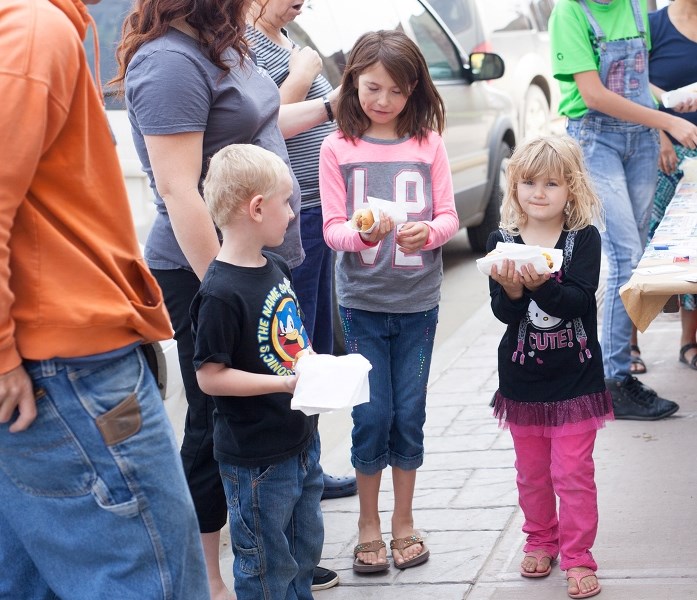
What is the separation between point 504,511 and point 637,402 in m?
1.19

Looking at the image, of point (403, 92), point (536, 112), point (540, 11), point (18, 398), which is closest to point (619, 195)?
point (403, 92)

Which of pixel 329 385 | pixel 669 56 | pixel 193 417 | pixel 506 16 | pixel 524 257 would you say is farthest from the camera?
pixel 506 16

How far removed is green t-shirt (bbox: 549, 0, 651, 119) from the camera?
16.0ft

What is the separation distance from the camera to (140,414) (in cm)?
214

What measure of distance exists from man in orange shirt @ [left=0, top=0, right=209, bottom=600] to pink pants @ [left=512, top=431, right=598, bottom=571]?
149 cm

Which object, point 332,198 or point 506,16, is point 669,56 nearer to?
point 332,198

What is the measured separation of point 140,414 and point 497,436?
2971mm

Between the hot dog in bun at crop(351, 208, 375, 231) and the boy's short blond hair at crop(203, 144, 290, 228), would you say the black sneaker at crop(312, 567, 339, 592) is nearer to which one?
the hot dog in bun at crop(351, 208, 375, 231)

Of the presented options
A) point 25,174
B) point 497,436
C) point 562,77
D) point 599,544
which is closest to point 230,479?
point 25,174

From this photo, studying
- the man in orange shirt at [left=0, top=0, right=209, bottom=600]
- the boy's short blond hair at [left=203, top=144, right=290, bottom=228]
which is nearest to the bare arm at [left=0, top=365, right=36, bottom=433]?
the man in orange shirt at [left=0, top=0, right=209, bottom=600]

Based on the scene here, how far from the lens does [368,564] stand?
12.1 ft

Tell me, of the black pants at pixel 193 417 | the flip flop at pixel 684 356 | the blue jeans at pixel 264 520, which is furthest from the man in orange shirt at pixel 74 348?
the flip flop at pixel 684 356

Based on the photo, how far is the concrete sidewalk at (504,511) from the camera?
3.50m

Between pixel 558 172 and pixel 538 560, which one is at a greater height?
pixel 558 172
